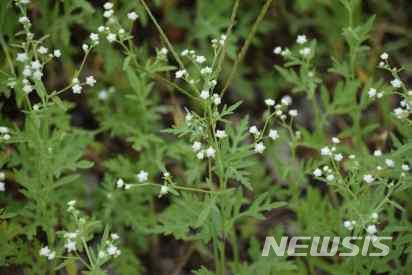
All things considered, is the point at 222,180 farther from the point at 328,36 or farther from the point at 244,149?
the point at 328,36

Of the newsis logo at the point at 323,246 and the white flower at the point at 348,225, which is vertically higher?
the white flower at the point at 348,225

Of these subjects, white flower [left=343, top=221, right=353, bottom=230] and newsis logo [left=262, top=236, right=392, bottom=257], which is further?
newsis logo [left=262, top=236, right=392, bottom=257]

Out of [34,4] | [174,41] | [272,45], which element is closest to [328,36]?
[272,45]

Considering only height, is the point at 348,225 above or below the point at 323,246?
above

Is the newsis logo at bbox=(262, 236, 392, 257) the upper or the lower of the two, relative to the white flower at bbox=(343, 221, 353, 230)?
lower

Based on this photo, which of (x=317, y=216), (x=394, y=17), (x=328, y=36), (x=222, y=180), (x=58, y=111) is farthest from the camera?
(x=394, y=17)

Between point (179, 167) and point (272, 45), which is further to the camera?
point (272, 45)

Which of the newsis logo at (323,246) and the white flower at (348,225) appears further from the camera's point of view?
the newsis logo at (323,246)

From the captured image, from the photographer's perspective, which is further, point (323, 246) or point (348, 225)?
point (323, 246)
